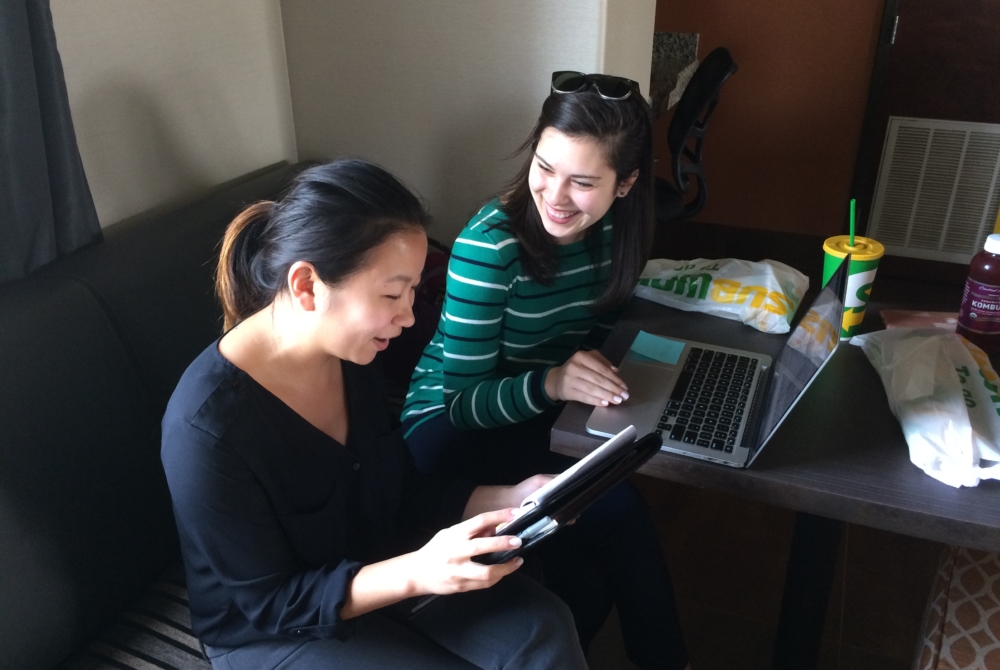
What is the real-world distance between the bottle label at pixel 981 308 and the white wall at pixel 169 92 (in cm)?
151

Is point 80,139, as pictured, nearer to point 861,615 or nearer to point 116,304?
point 116,304

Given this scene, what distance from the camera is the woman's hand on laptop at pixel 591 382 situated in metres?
1.18

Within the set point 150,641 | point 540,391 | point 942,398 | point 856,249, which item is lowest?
point 150,641

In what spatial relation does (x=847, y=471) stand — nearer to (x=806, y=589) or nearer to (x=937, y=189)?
(x=806, y=589)

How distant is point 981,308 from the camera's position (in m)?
1.25

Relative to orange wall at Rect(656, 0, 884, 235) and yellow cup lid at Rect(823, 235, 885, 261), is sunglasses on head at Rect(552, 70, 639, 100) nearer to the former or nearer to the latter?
yellow cup lid at Rect(823, 235, 885, 261)

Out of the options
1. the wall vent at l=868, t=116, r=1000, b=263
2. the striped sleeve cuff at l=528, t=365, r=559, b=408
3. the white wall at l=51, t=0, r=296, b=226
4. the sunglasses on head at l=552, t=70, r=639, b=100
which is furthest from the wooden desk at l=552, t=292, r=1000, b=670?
the wall vent at l=868, t=116, r=1000, b=263

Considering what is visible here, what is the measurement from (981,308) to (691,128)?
51.8 inches

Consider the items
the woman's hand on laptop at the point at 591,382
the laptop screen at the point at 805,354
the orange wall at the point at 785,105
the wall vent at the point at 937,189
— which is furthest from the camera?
the orange wall at the point at 785,105

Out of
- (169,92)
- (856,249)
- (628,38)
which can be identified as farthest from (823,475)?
(169,92)

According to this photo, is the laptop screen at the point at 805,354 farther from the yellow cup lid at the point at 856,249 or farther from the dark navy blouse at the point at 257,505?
the dark navy blouse at the point at 257,505

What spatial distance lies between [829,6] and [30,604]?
10.0 feet

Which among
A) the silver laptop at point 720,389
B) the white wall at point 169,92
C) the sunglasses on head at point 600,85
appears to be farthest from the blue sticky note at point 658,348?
the white wall at point 169,92

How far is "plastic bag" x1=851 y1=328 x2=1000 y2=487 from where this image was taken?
3.29 feet
